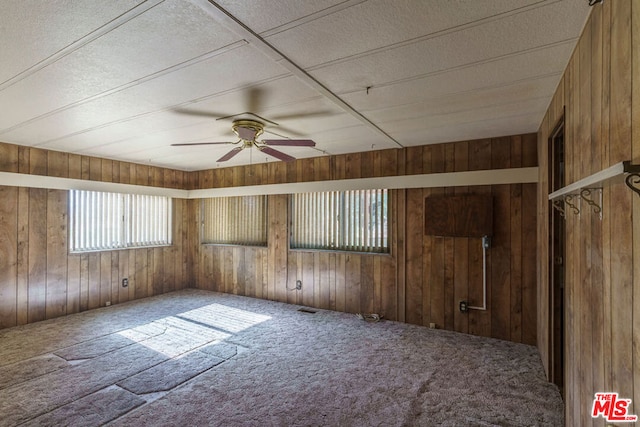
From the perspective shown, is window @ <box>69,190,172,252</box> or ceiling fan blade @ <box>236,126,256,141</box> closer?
ceiling fan blade @ <box>236,126,256,141</box>

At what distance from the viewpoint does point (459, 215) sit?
3.57 meters

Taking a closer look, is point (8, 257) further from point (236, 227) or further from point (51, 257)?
point (236, 227)

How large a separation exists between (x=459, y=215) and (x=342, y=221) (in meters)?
1.57

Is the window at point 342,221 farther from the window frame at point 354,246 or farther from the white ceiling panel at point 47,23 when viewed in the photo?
the white ceiling panel at point 47,23

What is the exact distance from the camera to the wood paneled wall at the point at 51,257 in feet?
12.6

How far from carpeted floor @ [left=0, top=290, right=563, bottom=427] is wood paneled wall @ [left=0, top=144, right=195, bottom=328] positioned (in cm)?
40

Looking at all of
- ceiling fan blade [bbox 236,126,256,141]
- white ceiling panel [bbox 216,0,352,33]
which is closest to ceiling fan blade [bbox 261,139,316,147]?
ceiling fan blade [bbox 236,126,256,141]

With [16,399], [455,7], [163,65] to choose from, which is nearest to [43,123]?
[163,65]

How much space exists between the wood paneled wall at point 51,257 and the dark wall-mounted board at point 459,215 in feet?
15.3

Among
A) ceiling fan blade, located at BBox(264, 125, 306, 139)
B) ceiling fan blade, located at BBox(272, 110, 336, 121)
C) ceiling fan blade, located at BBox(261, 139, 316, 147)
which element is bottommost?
ceiling fan blade, located at BBox(261, 139, 316, 147)

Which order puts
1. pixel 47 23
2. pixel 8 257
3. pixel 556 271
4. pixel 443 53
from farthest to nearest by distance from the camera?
pixel 8 257, pixel 556 271, pixel 443 53, pixel 47 23

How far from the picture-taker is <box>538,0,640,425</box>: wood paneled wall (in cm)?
102

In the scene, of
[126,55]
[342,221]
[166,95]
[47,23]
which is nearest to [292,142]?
[166,95]

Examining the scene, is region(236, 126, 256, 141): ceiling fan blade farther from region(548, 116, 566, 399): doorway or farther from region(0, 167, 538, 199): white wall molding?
region(548, 116, 566, 399): doorway
